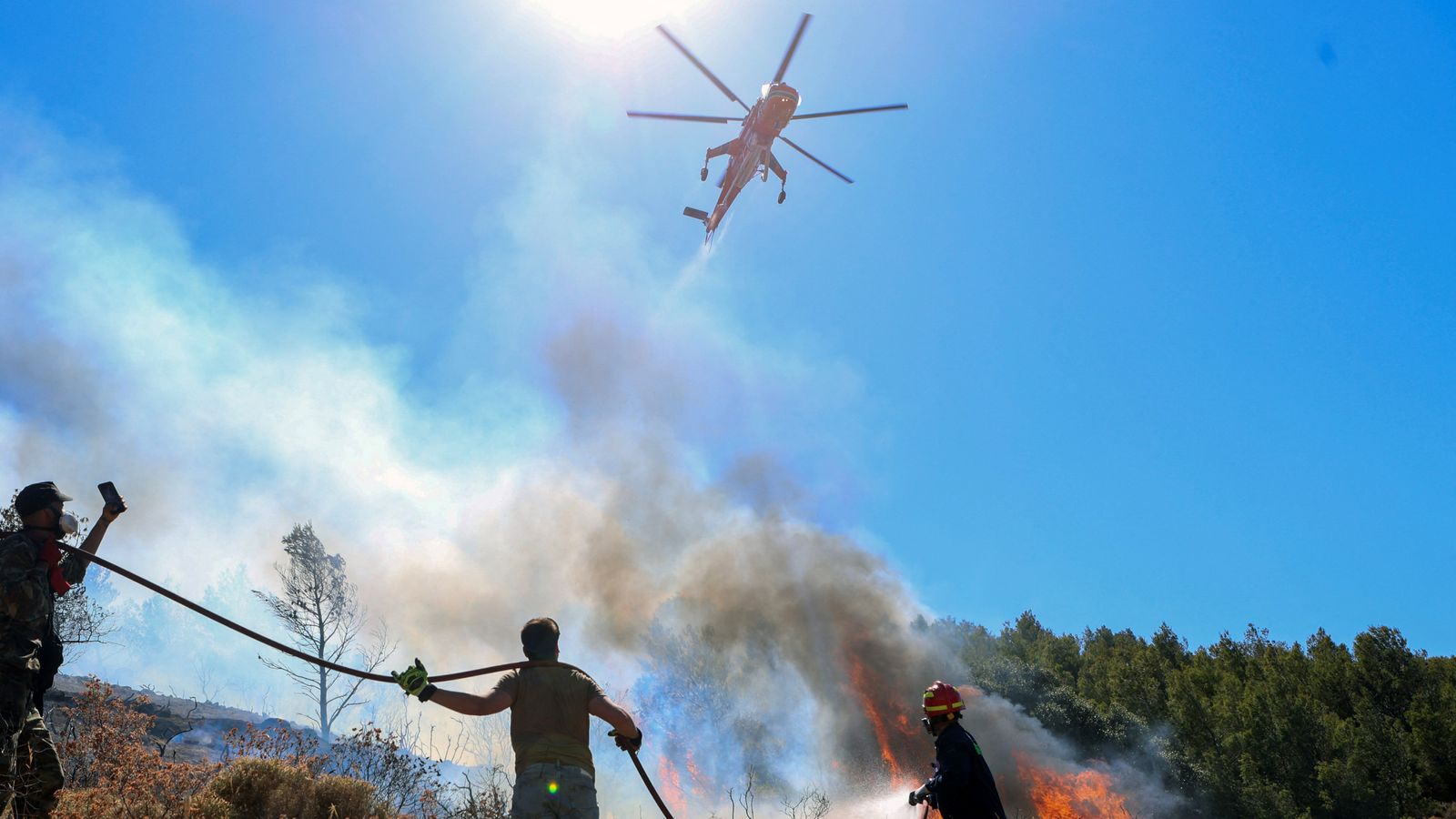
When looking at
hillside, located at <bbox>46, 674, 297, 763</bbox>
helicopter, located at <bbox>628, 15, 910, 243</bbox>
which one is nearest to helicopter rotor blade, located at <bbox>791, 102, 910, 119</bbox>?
helicopter, located at <bbox>628, 15, 910, 243</bbox>

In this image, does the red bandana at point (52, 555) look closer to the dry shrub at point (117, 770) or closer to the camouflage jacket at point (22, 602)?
the camouflage jacket at point (22, 602)

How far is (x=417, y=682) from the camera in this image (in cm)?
398

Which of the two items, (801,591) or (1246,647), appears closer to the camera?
(801,591)

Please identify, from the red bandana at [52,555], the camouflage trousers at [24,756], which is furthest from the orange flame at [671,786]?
the red bandana at [52,555]

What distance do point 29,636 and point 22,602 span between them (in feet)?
0.77

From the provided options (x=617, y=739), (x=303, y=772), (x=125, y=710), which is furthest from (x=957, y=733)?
(x=125, y=710)

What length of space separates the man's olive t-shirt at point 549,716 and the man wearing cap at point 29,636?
269 cm

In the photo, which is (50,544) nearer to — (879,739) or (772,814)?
(772,814)

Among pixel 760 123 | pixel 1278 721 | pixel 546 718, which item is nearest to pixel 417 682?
pixel 546 718

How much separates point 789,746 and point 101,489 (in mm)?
→ 32773

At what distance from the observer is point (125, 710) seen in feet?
27.3

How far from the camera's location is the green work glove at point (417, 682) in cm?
393

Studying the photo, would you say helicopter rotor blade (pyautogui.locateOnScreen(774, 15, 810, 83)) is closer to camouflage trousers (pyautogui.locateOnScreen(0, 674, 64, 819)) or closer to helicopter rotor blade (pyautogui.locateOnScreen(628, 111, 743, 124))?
helicopter rotor blade (pyautogui.locateOnScreen(628, 111, 743, 124))

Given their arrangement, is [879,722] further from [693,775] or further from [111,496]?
[111,496]
